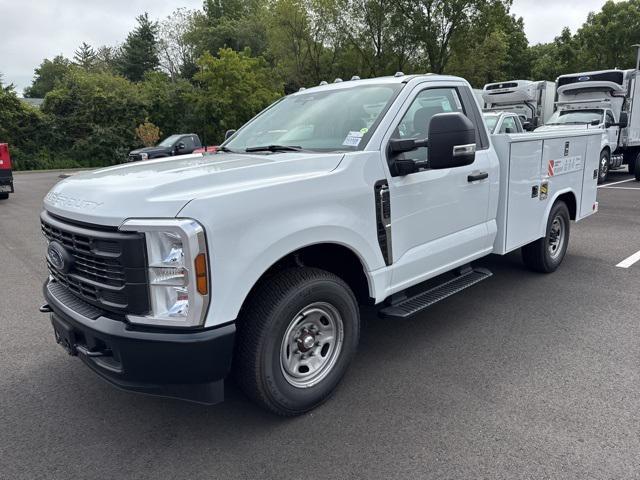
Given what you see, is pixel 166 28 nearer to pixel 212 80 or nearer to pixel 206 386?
pixel 212 80

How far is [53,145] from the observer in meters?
30.5

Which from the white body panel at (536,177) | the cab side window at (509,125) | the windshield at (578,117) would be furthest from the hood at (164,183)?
the windshield at (578,117)

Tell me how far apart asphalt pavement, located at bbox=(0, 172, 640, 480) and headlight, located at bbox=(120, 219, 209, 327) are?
86 cm

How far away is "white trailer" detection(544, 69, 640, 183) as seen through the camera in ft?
48.7

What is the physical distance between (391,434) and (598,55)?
41.7 metres

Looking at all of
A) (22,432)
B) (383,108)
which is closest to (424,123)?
(383,108)

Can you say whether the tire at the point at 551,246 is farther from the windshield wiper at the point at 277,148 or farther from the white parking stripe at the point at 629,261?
the windshield wiper at the point at 277,148

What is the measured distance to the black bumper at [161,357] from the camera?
250 centimetres

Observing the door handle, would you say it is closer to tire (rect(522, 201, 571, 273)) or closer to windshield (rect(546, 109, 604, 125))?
tire (rect(522, 201, 571, 273))

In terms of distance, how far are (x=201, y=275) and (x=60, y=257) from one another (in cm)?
102

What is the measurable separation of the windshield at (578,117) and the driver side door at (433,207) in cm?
1223

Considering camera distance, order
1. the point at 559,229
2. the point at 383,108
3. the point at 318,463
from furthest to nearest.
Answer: the point at 559,229
the point at 383,108
the point at 318,463

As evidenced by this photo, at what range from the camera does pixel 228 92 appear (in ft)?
97.5

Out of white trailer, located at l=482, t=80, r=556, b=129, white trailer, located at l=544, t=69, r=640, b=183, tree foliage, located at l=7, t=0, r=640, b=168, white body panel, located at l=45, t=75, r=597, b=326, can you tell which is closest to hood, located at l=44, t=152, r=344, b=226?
white body panel, located at l=45, t=75, r=597, b=326
